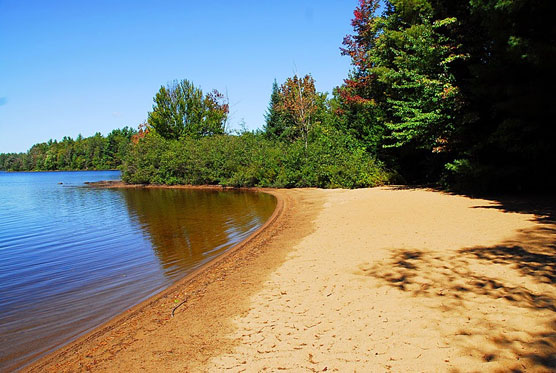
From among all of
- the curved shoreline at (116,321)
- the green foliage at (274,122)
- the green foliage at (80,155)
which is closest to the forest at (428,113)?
the green foliage at (274,122)

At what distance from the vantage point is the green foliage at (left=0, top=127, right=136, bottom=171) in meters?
110

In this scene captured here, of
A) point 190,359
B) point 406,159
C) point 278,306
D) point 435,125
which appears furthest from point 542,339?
point 406,159

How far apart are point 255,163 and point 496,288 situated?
2393 centimetres

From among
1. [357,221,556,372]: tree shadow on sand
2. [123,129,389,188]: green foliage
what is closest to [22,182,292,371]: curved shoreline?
[357,221,556,372]: tree shadow on sand

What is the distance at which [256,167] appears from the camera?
89.1 feet

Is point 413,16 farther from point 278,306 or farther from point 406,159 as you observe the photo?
point 278,306

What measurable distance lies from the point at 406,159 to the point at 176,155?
23.9 meters

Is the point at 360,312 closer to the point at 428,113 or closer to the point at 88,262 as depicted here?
the point at 88,262

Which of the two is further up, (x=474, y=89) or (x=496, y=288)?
(x=474, y=89)

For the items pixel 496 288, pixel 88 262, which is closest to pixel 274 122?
pixel 88 262

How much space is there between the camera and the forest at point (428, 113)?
920cm

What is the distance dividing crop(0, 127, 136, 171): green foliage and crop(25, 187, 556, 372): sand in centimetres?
10547

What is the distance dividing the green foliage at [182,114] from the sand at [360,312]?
40.8 meters

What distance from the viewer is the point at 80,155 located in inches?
4523
